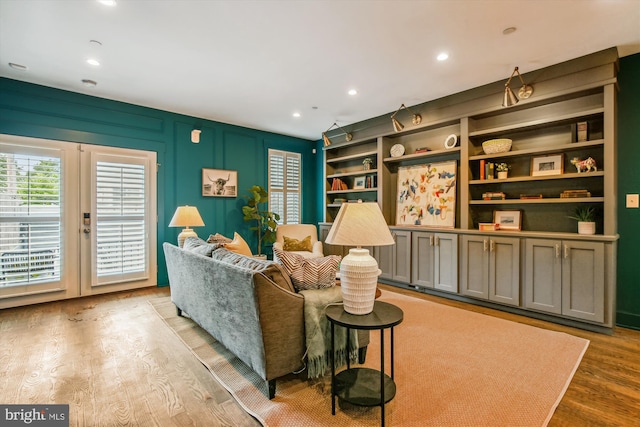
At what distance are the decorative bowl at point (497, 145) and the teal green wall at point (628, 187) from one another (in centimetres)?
97

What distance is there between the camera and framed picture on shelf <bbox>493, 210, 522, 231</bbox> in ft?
11.8

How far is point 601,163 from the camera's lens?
10.1ft

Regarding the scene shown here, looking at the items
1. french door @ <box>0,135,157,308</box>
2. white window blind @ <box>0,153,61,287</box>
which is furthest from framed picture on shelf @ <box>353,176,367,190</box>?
white window blind @ <box>0,153,61,287</box>

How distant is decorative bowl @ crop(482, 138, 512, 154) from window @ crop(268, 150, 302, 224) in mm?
3756

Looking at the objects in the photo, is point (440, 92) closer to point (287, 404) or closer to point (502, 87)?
point (502, 87)

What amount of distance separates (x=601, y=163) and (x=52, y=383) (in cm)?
514

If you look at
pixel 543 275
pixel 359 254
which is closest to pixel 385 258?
pixel 543 275

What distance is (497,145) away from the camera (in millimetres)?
3600

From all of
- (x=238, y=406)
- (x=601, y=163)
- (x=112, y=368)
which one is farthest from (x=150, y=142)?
(x=601, y=163)

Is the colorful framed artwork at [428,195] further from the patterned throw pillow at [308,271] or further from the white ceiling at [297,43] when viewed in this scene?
the patterned throw pillow at [308,271]

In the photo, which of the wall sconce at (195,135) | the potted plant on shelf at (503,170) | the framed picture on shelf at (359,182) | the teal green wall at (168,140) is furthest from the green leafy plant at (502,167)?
the wall sconce at (195,135)

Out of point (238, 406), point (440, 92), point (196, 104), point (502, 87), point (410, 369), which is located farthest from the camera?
point (196, 104)

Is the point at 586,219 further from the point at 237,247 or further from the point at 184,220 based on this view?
the point at 184,220

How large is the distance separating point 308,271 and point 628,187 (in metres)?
3.36
